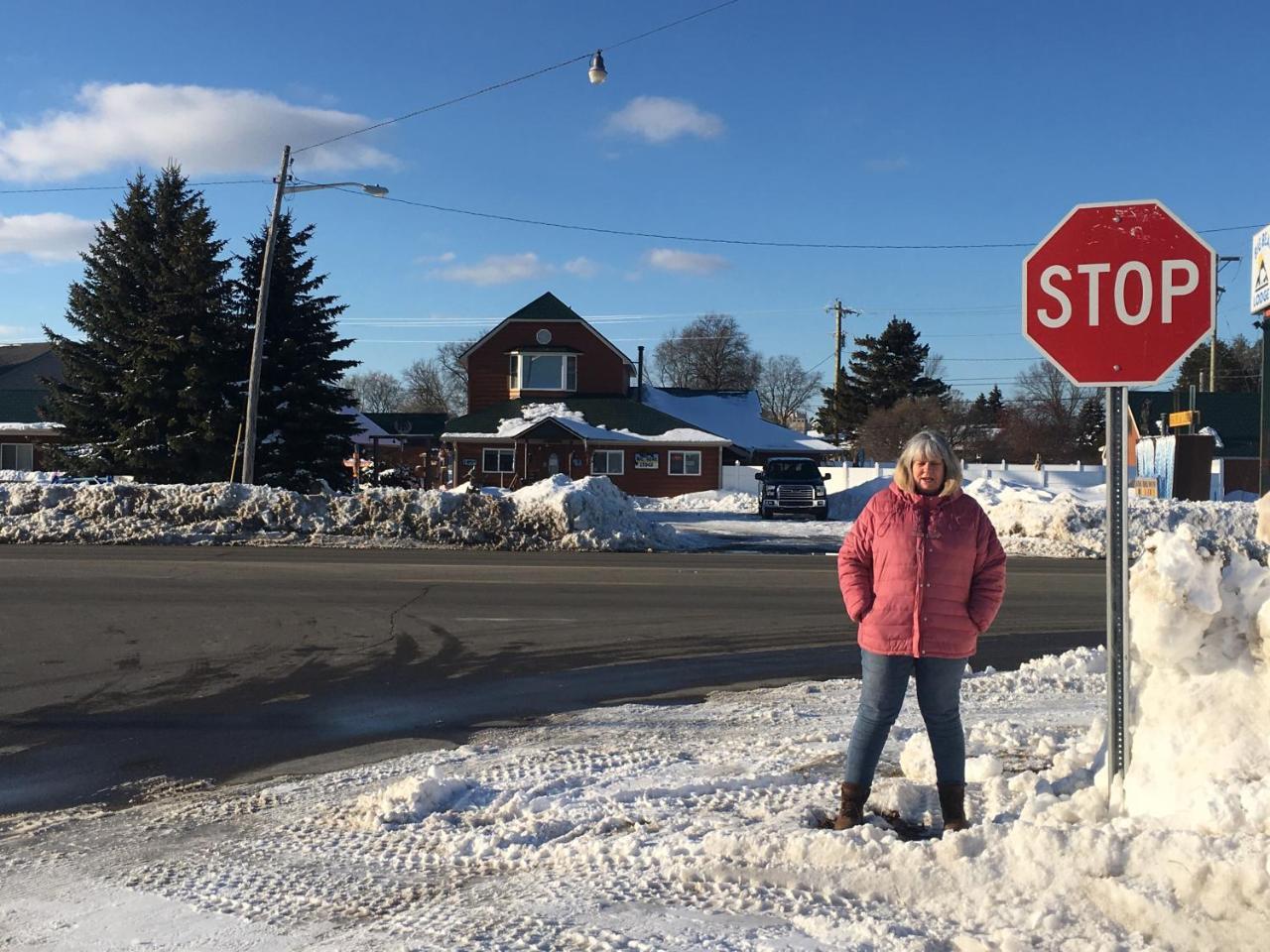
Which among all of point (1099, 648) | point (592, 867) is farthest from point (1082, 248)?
point (1099, 648)

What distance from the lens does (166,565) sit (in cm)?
1616

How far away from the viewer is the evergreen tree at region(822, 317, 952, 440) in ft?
245

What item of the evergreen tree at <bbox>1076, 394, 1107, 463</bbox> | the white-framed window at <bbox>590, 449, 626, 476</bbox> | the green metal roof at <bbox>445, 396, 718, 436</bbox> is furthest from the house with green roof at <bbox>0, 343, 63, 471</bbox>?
the evergreen tree at <bbox>1076, 394, 1107, 463</bbox>

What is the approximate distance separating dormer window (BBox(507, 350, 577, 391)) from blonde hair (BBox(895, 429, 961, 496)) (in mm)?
43315

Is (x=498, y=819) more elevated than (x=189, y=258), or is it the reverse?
(x=189, y=258)

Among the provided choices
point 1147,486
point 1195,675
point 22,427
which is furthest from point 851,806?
point 22,427

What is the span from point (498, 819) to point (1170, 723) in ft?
9.56

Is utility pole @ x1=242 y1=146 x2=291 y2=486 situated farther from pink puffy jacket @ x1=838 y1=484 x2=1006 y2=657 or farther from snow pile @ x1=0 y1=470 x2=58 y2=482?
pink puffy jacket @ x1=838 y1=484 x2=1006 y2=657

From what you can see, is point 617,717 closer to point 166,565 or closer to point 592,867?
point 592,867

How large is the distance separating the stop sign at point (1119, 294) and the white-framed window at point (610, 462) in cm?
4031

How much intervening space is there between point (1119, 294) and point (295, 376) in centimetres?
3137

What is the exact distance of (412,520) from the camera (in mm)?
22281

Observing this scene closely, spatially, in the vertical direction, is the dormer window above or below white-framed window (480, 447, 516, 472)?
above

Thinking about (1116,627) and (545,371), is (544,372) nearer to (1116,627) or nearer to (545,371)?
(545,371)
